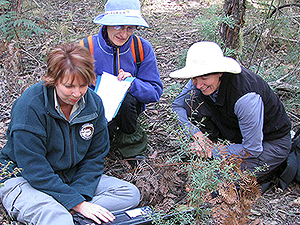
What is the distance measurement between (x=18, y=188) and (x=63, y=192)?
1.22 ft

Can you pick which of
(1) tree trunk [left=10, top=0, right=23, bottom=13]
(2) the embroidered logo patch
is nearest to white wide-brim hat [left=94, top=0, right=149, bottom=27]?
(2) the embroidered logo patch

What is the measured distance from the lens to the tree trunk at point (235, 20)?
174 inches

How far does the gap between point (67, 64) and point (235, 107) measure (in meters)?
1.62

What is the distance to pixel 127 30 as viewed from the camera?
316cm

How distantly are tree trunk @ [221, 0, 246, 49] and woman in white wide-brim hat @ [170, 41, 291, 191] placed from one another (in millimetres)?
1629

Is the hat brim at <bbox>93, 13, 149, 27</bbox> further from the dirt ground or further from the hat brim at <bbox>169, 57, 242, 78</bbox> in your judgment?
the dirt ground

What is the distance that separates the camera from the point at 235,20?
4.47m

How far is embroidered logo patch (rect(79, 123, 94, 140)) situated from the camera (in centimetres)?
269

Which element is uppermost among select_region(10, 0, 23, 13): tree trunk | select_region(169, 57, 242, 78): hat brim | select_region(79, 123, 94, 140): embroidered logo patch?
select_region(10, 0, 23, 13): tree trunk

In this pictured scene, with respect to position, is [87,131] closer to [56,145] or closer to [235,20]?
[56,145]

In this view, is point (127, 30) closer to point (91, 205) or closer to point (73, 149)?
point (73, 149)

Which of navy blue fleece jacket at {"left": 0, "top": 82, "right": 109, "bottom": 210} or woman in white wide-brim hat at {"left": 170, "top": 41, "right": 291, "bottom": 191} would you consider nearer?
navy blue fleece jacket at {"left": 0, "top": 82, "right": 109, "bottom": 210}

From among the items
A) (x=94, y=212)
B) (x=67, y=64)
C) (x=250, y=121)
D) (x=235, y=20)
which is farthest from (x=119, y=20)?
(x=235, y=20)

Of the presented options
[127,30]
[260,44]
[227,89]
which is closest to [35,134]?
[127,30]
